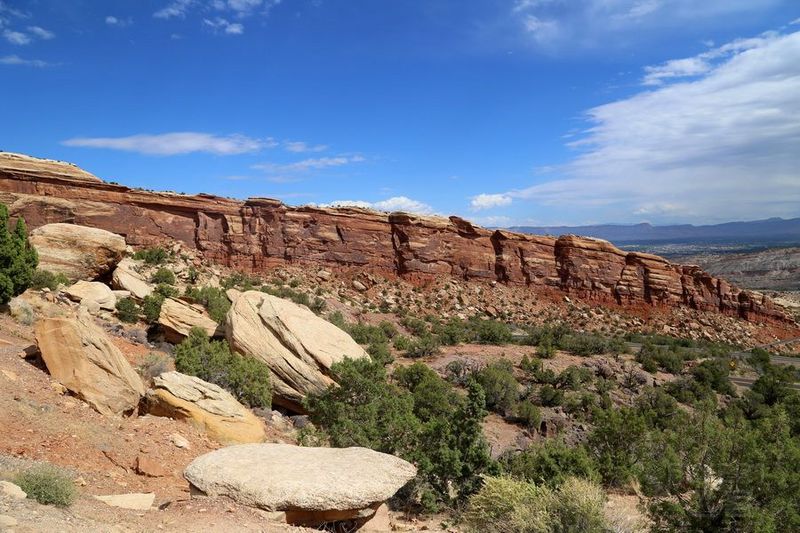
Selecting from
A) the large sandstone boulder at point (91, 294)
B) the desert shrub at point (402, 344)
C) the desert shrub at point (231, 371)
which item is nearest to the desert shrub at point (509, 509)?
the desert shrub at point (231, 371)

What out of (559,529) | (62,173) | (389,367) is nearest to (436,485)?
(559,529)

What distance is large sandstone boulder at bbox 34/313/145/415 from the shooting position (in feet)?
35.2

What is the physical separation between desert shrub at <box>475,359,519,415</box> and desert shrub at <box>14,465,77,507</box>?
17.8m

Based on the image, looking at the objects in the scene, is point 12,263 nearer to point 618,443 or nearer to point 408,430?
point 408,430

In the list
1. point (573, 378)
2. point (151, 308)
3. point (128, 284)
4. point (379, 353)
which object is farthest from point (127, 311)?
point (573, 378)

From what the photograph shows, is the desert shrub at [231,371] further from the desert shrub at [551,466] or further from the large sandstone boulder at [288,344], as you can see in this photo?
the desert shrub at [551,466]

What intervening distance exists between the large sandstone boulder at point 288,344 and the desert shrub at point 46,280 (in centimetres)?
827

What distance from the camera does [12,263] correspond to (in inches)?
625

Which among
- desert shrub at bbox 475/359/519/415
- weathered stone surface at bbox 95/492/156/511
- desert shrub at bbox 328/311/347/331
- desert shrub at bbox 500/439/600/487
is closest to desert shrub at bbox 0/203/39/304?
weathered stone surface at bbox 95/492/156/511

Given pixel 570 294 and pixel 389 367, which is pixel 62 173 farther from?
pixel 570 294

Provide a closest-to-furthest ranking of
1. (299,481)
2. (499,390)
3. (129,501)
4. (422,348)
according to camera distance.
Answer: (129,501), (299,481), (499,390), (422,348)

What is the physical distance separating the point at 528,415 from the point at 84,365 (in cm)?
1654

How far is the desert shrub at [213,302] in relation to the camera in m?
20.1

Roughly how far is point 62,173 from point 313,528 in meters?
39.4
